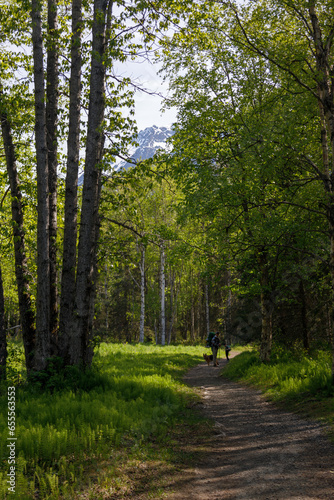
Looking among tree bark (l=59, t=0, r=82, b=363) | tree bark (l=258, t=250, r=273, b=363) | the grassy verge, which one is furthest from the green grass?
tree bark (l=258, t=250, r=273, b=363)

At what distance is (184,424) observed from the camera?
274 inches

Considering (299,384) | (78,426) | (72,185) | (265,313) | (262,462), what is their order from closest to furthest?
1. (262,462)
2. (78,426)
3. (72,185)
4. (299,384)
5. (265,313)

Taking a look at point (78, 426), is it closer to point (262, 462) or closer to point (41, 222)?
point (262, 462)

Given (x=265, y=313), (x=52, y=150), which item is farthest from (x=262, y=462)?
(x=265, y=313)

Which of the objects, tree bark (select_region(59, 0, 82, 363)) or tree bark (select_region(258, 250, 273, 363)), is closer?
tree bark (select_region(59, 0, 82, 363))

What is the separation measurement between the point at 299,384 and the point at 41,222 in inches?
282

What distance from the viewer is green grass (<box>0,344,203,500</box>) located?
13.0 ft

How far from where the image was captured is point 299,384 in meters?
8.62

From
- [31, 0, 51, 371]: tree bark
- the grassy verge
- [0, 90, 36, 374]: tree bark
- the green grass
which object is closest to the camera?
the green grass

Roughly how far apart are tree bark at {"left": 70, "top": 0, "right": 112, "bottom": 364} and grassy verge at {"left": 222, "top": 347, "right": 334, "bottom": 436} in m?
4.88

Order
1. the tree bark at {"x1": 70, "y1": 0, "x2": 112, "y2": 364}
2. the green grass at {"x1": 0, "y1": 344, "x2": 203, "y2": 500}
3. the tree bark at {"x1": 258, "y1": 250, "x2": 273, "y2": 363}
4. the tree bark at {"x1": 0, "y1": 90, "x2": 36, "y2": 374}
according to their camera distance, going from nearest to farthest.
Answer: the green grass at {"x1": 0, "y1": 344, "x2": 203, "y2": 500} < the tree bark at {"x1": 70, "y1": 0, "x2": 112, "y2": 364} < the tree bark at {"x1": 0, "y1": 90, "x2": 36, "y2": 374} < the tree bark at {"x1": 258, "y1": 250, "x2": 273, "y2": 363}

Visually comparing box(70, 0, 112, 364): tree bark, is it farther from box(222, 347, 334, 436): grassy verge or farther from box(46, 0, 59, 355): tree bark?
box(222, 347, 334, 436): grassy verge

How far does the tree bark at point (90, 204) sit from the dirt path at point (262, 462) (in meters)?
3.42

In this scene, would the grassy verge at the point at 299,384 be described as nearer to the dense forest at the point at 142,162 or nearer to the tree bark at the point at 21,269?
the dense forest at the point at 142,162
